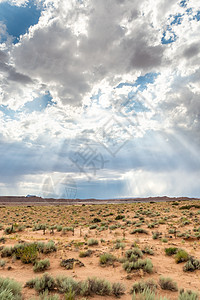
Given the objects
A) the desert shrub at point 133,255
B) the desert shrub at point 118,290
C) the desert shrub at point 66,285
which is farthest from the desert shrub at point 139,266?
the desert shrub at point 66,285

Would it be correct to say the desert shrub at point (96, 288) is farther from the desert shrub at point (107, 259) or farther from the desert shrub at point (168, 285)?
the desert shrub at point (107, 259)

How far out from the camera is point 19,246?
34.2 feet

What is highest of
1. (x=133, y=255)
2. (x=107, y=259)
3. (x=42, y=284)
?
(x=42, y=284)

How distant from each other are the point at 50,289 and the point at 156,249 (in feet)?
24.5

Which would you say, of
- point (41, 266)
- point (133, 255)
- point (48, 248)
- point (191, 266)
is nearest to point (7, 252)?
point (48, 248)

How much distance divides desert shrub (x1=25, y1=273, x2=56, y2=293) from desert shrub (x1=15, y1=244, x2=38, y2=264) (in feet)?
8.85

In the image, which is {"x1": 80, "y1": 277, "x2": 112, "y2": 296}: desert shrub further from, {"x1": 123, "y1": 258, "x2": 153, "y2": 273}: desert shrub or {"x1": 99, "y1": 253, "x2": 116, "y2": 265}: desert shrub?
{"x1": 99, "y1": 253, "x2": 116, "y2": 265}: desert shrub

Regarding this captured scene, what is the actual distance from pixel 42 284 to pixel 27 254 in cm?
375

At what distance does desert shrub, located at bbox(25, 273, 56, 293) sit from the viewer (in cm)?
591

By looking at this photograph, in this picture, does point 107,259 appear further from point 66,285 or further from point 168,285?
point 66,285

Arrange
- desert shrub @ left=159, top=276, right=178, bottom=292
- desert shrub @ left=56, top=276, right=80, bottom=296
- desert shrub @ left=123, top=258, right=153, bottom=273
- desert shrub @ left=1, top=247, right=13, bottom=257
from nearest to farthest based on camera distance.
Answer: desert shrub @ left=56, top=276, right=80, bottom=296, desert shrub @ left=159, top=276, right=178, bottom=292, desert shrub @ left=123, top=258, right=153, bottom=273, desert shrub @ left=1, top=247, right=13, bottom=257

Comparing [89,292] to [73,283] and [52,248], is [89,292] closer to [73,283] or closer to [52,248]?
[73,283]

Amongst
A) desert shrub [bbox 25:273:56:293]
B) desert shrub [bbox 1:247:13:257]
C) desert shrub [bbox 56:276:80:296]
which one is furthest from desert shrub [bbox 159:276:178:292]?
desert shrub [bbox 1:247:13:257]

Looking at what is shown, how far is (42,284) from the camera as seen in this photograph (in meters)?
6.01
